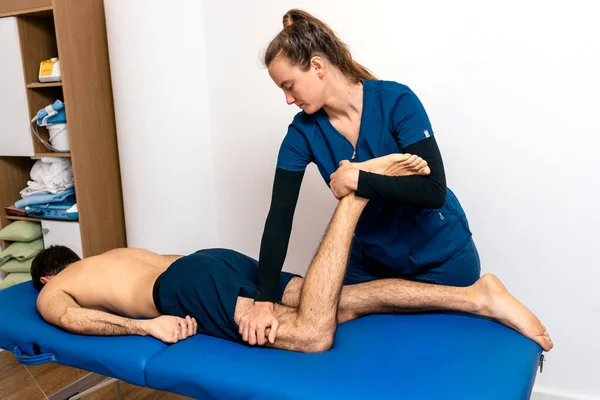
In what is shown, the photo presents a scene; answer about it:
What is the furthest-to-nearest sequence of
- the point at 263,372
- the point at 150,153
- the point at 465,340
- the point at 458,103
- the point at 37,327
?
the point at 150,153
the point at 458,103
the point at 37,327
the point at 465,340
the point at 263,372

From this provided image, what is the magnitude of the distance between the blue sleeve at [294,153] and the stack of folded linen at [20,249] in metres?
1.92

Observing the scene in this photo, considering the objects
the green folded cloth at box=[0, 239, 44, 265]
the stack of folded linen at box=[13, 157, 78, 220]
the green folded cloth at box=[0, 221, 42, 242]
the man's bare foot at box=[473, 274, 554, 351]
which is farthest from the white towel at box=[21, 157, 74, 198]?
the man's bare foot at box=[473, 274, 554, 351]

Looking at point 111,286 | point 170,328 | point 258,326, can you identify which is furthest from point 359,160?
point 111,286

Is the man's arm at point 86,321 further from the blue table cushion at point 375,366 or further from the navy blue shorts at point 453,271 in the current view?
the navy blue shorts at point 453,271

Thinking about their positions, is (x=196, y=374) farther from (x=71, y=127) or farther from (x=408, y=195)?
(x=71, y=127)

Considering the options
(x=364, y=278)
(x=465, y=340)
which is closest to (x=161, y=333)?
(x=364, y=278)

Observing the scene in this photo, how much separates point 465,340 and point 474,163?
2.84ft

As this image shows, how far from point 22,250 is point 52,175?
0.48 meters

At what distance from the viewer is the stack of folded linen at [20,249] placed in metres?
2.79

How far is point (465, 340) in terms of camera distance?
1312 millimetres

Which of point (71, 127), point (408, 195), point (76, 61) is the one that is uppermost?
point (76, 61)

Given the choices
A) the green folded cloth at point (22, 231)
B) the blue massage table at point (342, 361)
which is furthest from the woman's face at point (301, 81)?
the green folded cloth at point (22, 231)

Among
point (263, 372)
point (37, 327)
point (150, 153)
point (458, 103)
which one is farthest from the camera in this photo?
point (150, 153)

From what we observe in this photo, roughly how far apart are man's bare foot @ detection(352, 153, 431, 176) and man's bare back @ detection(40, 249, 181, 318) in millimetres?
779
